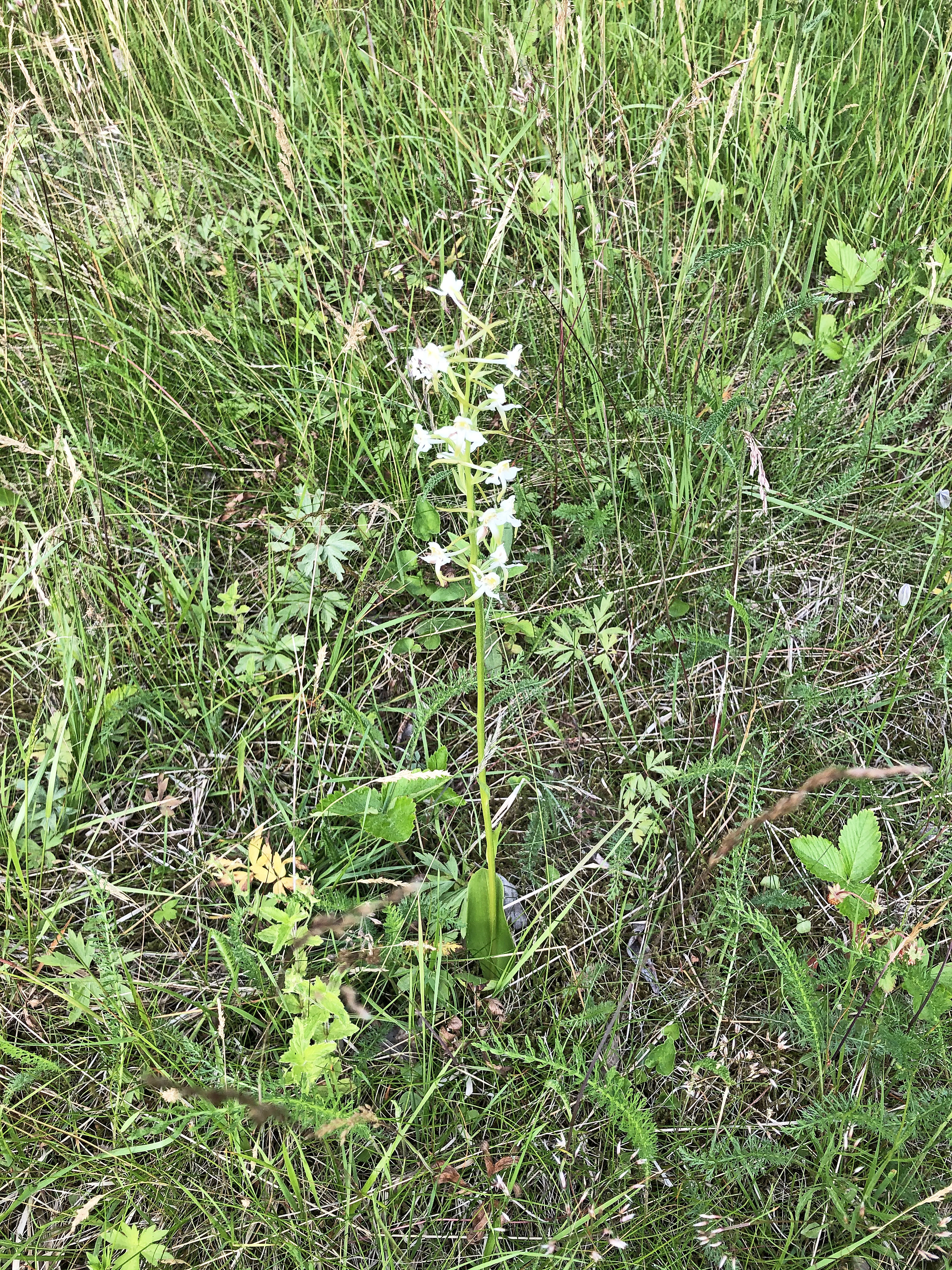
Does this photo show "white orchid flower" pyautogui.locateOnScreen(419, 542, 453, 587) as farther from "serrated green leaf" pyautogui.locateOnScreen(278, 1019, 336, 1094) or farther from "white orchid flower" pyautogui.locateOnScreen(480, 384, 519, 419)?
"serrated green leaf" pyautogui.locateOnScreen(278, 1019, 336, 1094)

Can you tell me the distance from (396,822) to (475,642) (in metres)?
0.36

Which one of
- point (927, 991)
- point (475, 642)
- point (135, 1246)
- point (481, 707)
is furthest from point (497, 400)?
point (135, 1246)

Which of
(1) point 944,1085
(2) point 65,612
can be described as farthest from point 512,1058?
(2) point 65,612

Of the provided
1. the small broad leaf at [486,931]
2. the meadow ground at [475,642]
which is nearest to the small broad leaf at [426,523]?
the meadow ground at [475,642]

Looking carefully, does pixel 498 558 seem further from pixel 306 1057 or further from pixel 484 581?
pixel 306 1057

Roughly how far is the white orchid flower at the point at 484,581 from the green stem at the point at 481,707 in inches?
0.5

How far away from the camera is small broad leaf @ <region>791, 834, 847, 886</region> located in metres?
1.34

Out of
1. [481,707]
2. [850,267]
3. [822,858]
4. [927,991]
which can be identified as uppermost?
[850,267]

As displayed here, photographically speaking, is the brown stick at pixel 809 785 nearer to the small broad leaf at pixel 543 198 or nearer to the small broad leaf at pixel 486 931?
the small broad leaf at pixel 486 931

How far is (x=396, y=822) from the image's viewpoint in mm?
1482

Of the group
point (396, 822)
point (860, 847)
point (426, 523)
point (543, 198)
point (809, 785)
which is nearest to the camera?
point (809, 785)

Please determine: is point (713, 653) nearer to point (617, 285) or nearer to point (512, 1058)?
point (512, 1058)

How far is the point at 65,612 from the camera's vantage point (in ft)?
6.17

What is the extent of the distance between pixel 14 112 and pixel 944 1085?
101 inches
